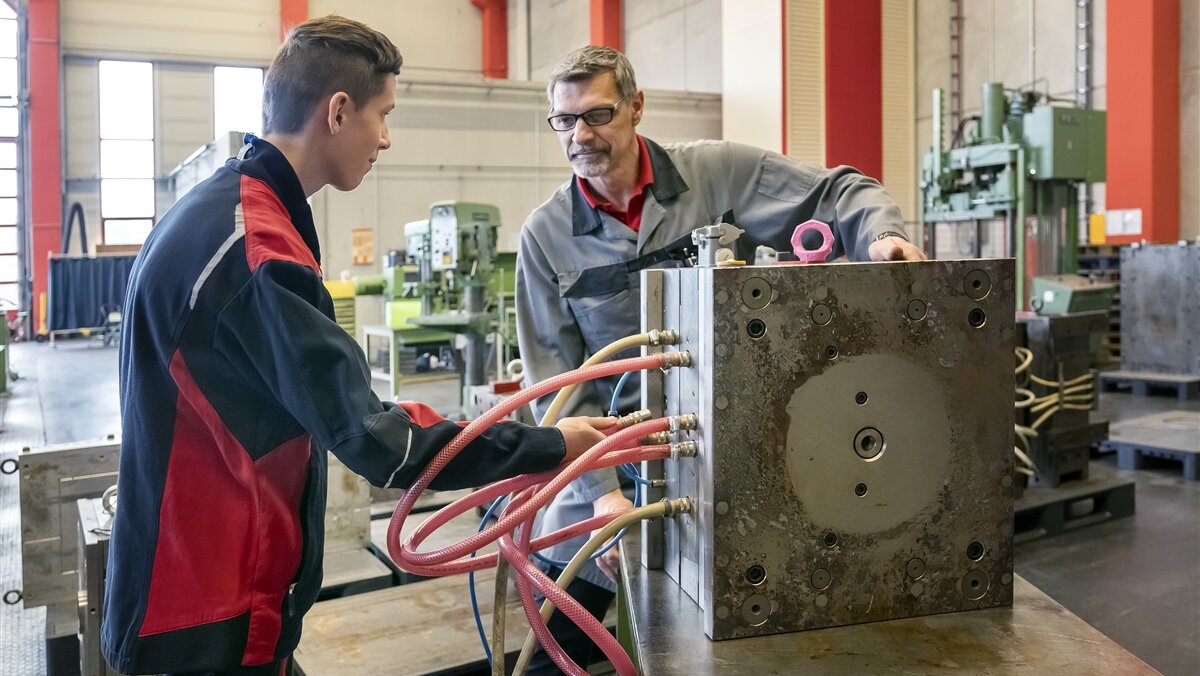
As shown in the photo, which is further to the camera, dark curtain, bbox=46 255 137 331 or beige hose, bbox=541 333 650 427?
dark curtain, bbox=46 255 137 331

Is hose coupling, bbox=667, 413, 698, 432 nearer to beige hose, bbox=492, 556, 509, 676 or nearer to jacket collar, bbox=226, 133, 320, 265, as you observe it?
beige hose, bbox=492, 556, 509, 676

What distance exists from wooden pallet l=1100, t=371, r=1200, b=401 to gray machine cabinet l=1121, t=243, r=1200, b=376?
114 mm

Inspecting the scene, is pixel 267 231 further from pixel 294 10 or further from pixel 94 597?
pixel 294 10

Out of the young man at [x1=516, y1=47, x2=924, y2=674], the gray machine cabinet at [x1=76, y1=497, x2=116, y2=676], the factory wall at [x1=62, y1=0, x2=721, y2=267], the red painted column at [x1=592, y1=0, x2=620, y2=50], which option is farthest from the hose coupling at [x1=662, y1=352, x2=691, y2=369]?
the red painted column at [x1=592, y1=0, x2=620, y2=50]

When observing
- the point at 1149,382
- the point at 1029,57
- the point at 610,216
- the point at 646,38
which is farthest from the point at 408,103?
the point at 610,216

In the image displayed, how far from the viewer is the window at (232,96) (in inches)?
473

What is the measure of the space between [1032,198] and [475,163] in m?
6.07

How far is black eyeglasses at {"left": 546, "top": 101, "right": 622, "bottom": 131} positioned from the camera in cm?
170

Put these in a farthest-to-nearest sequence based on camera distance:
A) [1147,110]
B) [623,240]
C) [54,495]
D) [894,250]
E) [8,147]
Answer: [8,147]
[1147,110]
[54,495]
[623,240]
[894,250]

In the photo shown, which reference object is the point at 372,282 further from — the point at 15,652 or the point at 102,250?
the point at 102,250

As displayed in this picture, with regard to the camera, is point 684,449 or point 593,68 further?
point 593,68

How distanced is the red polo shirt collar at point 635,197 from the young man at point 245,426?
2.25ft

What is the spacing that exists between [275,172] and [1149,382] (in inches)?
239

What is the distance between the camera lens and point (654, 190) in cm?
179
